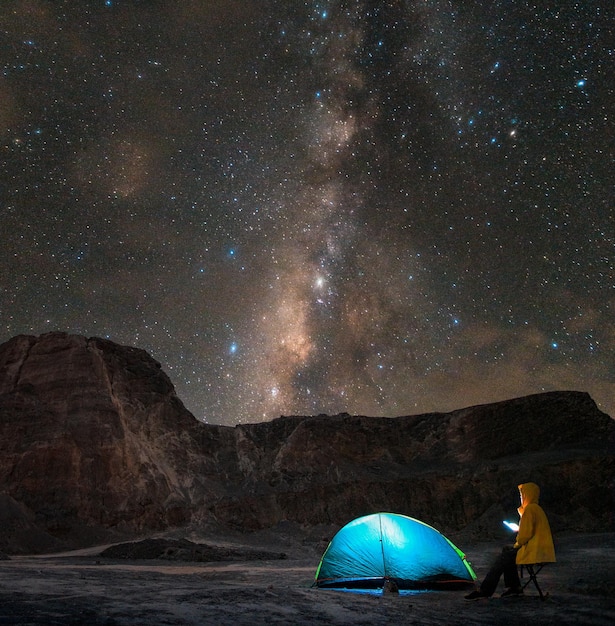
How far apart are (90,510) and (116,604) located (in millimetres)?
38047

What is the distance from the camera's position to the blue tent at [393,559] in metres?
9.79

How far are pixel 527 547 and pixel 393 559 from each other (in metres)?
3.77

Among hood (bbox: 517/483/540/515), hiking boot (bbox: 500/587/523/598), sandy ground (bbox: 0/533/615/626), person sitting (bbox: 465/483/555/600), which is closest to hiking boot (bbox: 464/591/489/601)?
person sitting (bbox: 465/483/555/600)

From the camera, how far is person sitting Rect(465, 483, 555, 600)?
6887 mm

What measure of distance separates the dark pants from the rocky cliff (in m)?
27.2

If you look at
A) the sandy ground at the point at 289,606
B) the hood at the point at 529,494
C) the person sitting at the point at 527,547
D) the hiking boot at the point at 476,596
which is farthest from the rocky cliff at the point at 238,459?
the hood at the point at 529,494

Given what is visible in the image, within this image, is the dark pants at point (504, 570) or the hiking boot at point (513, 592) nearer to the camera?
the dark pants at point (504, 570)

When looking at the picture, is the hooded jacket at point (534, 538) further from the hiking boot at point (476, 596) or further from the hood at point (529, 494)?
the hiking boot at point (476, 596)

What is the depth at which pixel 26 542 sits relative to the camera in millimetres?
28375

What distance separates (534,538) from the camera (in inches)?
275

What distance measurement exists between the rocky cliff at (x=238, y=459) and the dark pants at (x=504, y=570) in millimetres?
27204

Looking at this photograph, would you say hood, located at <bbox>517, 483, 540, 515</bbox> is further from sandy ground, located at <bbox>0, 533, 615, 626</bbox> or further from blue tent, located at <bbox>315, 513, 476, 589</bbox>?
blue tent, located at <bbox>315, 513, 476, 589</bbox>

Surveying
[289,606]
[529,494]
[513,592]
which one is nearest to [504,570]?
[513,592]

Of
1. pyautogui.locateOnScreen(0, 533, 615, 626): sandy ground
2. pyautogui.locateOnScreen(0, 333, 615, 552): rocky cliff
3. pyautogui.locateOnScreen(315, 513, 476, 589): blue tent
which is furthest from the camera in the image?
pyautogui.locateOnScreen(0, 333, 615, 552): rocky cliff
